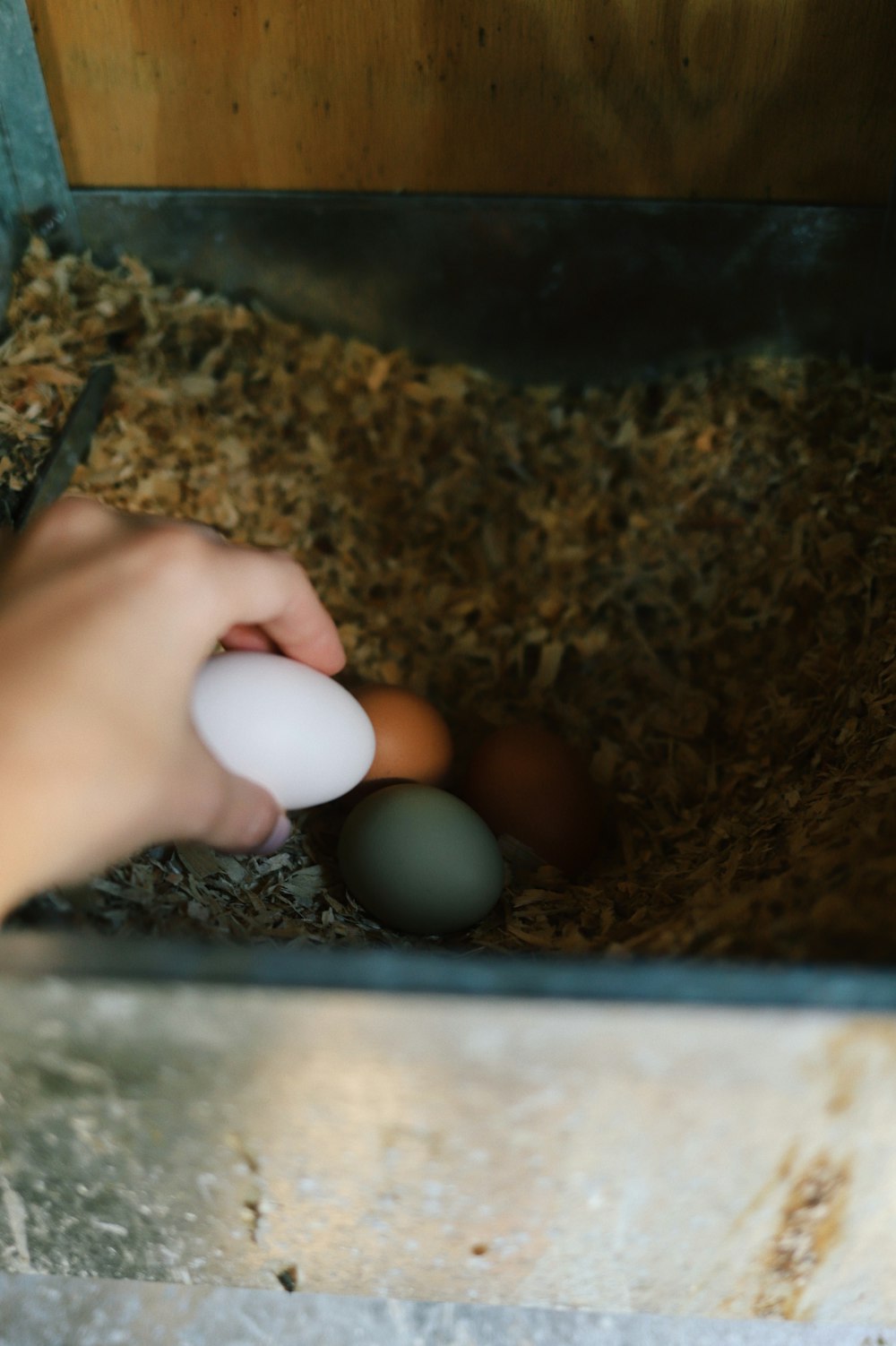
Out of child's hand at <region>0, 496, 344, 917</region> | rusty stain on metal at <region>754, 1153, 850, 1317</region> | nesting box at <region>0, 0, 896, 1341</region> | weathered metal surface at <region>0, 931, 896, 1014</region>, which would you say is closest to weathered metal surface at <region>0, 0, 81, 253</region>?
nesting box at <region>0, 0, 896, 1341</region>

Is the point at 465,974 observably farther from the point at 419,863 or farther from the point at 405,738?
the point at 405,738

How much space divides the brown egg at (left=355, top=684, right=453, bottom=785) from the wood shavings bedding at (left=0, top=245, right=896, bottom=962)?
11cm

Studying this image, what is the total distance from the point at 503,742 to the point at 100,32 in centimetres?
117

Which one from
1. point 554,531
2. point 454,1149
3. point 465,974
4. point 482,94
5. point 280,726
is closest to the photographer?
point 465,974

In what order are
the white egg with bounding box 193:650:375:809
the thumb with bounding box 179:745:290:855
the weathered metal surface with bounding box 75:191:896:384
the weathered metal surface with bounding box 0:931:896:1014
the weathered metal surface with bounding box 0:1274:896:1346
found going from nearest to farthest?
the weathered metal surface with bounding box 0:931:896:1014
the thumb with bounding box 179:745:290:855
the white egg with bounding box 193:650:375:809
the weathered metal surface with bounding box 0:1274:896:1346
the weathered metal surface with bounding box 75:191:896:384

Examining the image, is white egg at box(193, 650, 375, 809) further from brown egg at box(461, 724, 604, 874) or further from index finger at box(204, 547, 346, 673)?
brown egg at box(461, 724, 604, 874)

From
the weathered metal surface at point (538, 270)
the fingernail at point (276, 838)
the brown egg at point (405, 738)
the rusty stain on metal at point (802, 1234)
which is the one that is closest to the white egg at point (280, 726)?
the fingernail at point (276, 838)

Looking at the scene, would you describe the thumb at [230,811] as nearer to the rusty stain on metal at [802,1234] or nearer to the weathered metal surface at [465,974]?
the weathered metal surface at [465,974]

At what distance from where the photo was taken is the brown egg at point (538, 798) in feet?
4.32

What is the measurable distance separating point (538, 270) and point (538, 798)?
2.90ft

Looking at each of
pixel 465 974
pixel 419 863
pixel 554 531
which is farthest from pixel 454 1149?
pixel 554 531

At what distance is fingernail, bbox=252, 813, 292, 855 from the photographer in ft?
3.67

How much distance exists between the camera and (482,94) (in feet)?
5.22

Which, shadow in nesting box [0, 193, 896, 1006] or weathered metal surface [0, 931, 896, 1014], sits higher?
weathered metal surface [0, 931, 896, 1014]
